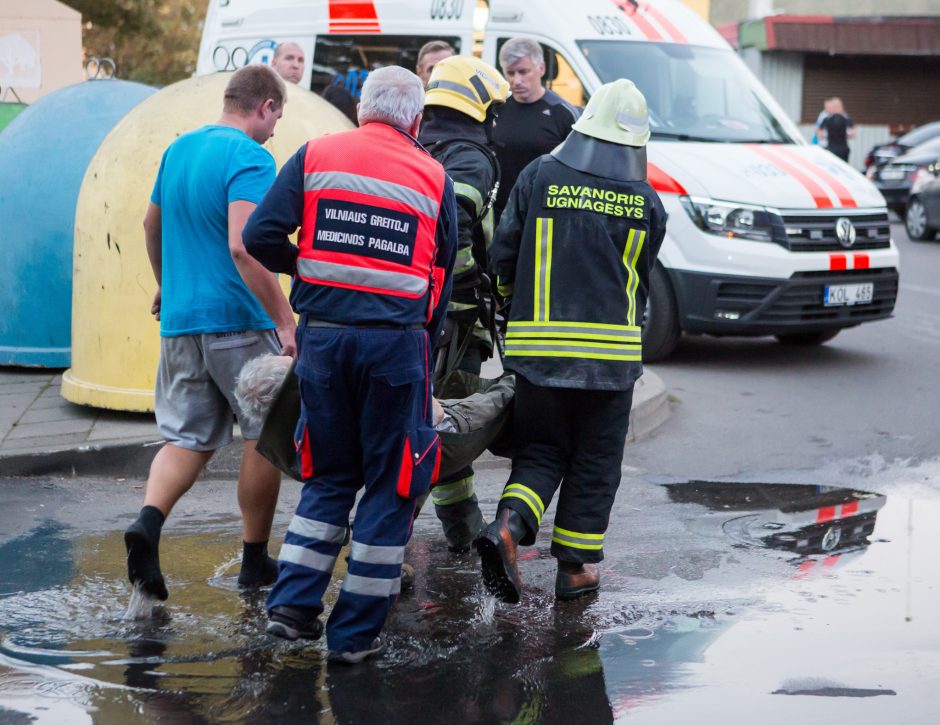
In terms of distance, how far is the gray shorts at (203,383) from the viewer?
14.8 feet

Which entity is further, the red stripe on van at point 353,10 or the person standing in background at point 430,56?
the red stripe on van at point 353,10

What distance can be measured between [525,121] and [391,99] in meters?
3.62

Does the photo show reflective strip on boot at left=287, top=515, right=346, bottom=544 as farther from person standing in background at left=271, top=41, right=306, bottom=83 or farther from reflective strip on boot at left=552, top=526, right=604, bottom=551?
person standing in background at left=271, top=41, right=306, bottom=83

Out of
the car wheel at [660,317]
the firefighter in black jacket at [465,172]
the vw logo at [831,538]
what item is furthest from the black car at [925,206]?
the firefighter in black jacket at [465,172]

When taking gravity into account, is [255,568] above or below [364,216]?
below

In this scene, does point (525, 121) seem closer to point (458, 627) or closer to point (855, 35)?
point (458, 627)

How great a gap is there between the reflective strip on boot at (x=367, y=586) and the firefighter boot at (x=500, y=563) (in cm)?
44

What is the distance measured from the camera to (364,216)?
3.93 m

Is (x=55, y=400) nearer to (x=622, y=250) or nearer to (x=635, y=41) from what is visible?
(x=622, y=250)

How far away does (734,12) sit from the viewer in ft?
120

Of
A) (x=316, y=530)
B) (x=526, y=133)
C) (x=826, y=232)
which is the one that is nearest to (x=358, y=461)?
(x=316, y=530)

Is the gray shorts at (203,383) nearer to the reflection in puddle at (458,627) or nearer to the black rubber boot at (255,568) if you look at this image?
the black rubber boot at (255,568)

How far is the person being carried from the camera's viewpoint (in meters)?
3.94

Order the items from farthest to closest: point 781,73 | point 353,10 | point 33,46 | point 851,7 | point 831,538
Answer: point 781,73 → point 851,7 → point 33,46 → point 353,10 → point 831,538
